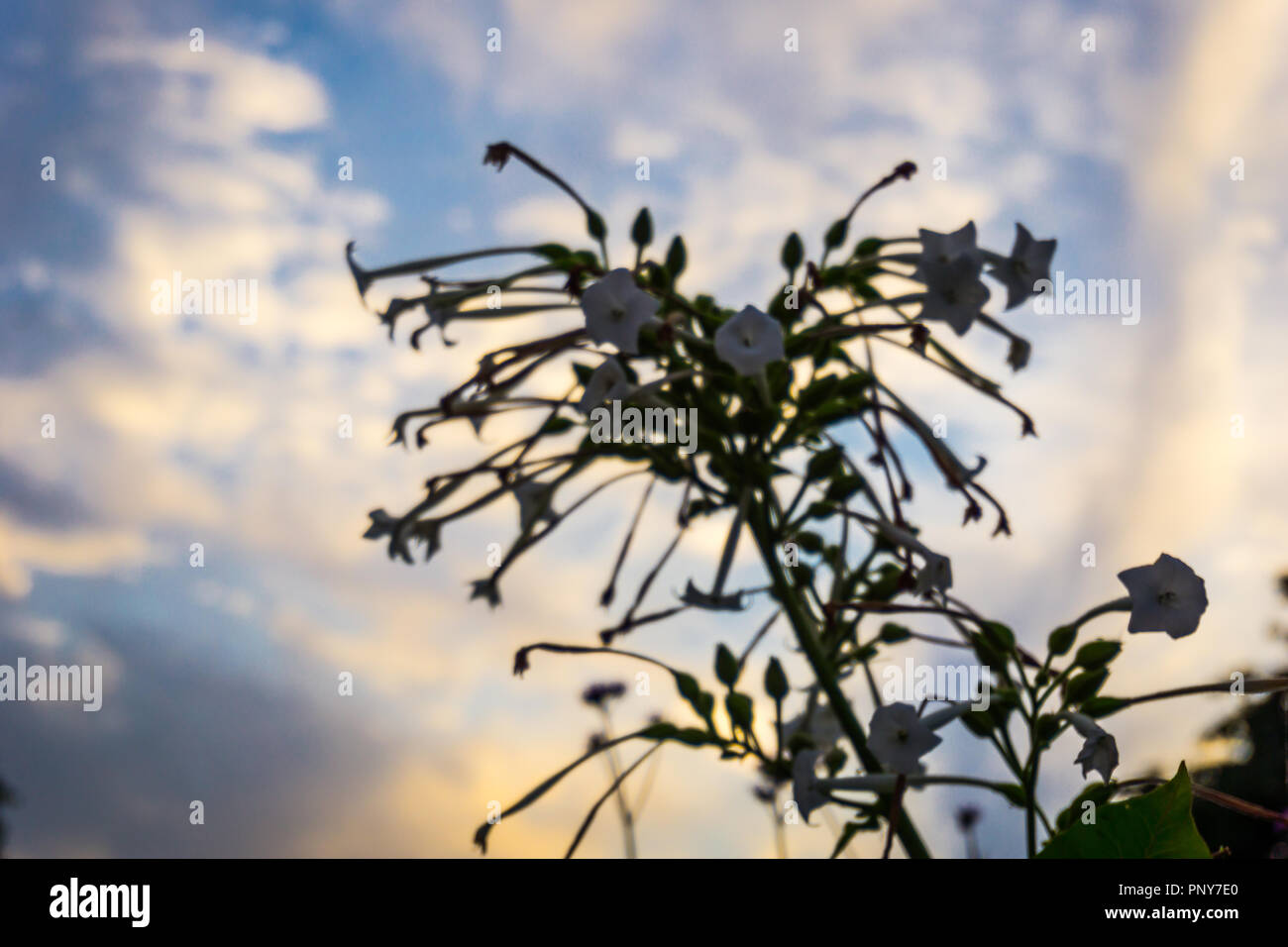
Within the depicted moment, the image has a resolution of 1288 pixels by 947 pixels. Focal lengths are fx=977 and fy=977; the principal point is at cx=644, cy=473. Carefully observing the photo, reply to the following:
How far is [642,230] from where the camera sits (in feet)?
5.92

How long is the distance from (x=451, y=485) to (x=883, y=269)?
930 mm

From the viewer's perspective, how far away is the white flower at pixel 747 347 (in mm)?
1518

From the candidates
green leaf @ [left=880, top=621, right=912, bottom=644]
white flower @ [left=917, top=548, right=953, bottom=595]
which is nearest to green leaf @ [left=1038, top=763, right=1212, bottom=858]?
white flower @ [left=917, top=548, right=953, bottom=595]

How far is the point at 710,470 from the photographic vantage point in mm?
1801

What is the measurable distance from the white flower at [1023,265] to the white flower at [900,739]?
863 millimetres

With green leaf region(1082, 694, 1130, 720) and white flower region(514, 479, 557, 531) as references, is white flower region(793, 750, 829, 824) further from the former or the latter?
white flower region(514, 479, 557, 531)

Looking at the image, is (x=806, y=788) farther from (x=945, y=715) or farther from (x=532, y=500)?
(x=532, y=500)

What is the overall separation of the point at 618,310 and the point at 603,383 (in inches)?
5.3

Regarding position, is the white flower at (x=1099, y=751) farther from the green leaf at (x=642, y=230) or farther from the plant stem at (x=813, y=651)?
the green leaf at (x=642, y=230)

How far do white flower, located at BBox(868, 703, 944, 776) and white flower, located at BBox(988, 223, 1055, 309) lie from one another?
0.86m

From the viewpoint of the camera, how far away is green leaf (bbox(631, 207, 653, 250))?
1.80 meters
